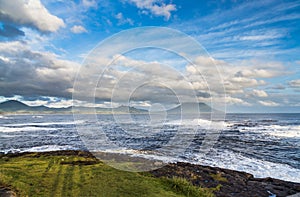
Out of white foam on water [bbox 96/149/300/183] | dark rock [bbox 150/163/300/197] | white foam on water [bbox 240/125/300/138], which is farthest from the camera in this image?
white foam on water [bbox 240/125/300/138]

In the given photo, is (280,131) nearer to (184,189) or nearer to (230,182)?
(230,182)

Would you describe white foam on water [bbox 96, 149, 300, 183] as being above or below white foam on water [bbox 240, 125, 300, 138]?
below

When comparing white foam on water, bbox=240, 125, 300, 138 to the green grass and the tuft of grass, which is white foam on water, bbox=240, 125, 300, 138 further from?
the green grass

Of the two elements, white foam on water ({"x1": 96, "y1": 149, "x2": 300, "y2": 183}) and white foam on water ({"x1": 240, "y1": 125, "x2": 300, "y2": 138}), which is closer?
white foam on water ({"x1": 96, "y1": 149, "x2": 300, "y2": 183})

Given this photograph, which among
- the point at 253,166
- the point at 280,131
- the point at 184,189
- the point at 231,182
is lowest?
the point at 253,166

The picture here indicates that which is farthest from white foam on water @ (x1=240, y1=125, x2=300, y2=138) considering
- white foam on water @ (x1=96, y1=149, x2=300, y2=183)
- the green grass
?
the green grass

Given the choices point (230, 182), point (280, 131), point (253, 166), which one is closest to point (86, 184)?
point (230, 182)

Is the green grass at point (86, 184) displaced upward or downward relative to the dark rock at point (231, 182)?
upward

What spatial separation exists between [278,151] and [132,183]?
801 inches

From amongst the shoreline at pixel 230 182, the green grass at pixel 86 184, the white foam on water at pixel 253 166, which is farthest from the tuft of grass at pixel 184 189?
the white foam on water at pixel 253 166

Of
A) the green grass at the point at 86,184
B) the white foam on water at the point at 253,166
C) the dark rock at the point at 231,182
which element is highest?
the green grass at the point at 86,184

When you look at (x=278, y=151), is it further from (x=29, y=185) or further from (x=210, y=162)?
(x=29, y=185)

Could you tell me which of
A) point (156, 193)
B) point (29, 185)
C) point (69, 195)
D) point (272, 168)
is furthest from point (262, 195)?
point (29, 185)

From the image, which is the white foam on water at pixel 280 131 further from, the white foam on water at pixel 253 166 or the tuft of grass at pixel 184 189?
the tuft of grass at pixel 184 189
